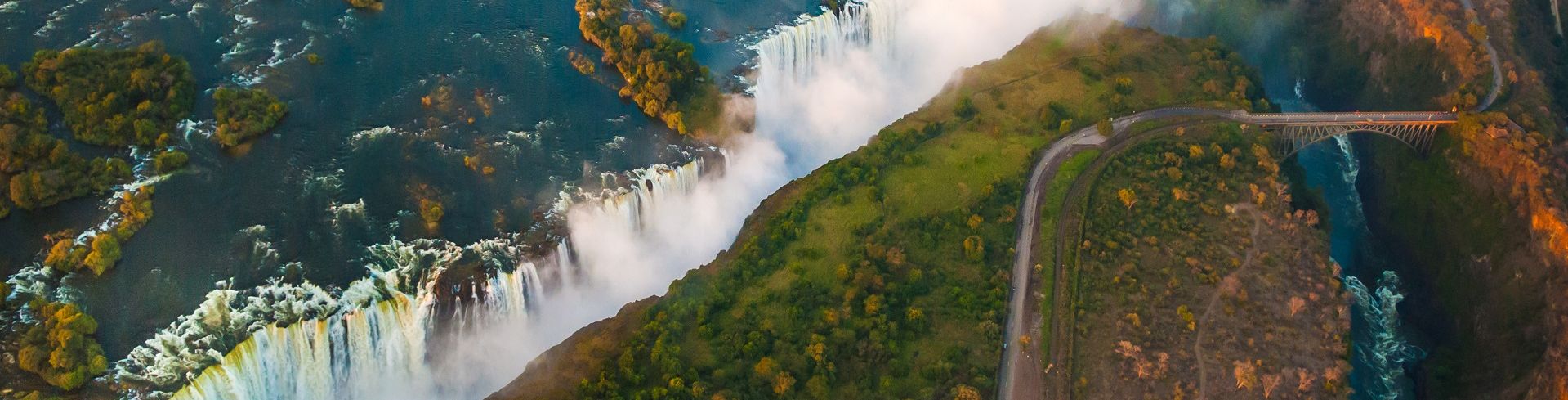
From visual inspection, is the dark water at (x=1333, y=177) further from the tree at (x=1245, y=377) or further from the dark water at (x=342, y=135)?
the dark water at (x=342, y=135)

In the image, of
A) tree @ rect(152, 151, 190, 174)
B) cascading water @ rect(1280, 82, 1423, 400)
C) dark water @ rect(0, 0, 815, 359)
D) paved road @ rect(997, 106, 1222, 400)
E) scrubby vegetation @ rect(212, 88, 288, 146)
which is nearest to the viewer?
paved road @ rect(997, 106, 1222, 400)

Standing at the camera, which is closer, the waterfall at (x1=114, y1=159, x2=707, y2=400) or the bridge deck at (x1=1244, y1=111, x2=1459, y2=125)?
the waterfall at (x1=114, y1=159, x2=707, y2=400)

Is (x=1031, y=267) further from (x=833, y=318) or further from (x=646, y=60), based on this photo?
(x=646, y=60)

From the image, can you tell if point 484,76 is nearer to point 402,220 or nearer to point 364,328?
point 402,220

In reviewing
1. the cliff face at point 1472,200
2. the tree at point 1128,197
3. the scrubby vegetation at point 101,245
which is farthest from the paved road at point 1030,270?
the scrubby vegetation at point 101,245

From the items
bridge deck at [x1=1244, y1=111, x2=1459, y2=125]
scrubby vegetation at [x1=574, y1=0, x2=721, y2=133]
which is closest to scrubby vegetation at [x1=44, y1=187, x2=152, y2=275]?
scrubby vegetation at [x1=574, y1=0, x2=721, y2=133]

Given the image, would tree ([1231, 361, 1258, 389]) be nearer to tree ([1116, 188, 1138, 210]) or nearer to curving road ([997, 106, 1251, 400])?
curving road ([997, 106, 1251, 400])
